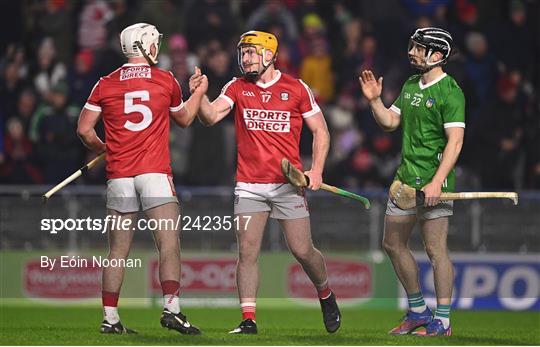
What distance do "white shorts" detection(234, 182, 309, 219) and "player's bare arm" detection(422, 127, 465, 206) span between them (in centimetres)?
116

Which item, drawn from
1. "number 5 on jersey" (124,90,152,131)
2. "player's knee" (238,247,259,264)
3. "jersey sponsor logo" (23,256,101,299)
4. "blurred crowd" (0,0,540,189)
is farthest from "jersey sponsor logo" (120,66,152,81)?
"jersey sponsor logo" (23,256,101,299)

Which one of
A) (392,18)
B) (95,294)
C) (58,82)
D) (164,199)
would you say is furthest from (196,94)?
(392,18)

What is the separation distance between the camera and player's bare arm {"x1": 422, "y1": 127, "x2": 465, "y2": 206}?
522 inches

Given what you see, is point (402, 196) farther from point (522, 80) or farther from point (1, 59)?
point (1, 59)

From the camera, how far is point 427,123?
1351 centimetres

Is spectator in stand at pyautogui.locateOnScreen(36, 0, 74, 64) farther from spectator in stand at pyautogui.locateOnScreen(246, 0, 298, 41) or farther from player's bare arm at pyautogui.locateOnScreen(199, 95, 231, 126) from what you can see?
player's bare arm at pyautogui.locateOnScreen(199, 95, 231, 126)

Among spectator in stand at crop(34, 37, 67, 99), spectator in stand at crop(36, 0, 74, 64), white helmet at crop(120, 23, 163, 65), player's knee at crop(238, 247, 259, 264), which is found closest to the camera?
white helmet at crop(120, 23, 163, 65)

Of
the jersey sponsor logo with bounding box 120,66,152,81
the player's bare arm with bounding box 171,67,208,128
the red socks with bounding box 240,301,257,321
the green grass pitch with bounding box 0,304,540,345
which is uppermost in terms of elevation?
the jersey sponsor logo with bounding box 120,66,152,81

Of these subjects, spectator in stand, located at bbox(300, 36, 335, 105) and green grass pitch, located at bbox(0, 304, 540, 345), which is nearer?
green grass pitch, located at bbox(0, 304, 540, 345)

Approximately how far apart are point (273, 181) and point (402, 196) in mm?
1163

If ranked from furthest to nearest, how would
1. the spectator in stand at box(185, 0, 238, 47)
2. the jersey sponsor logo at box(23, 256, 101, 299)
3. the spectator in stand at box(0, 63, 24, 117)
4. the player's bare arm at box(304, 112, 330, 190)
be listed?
1. the spectator in stand at box(185, 0, 238, 47)
2. the spectator in stand at box(0, 63, 24, 117)
3. the jersey sponsor logo at box(23, 256, 101, 299)
4. the player's bare arm at box(304, 112, 330, 190)

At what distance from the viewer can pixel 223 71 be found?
21688 millimetres

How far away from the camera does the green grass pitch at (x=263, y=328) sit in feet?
41.7

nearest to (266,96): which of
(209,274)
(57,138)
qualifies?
(209,274)
